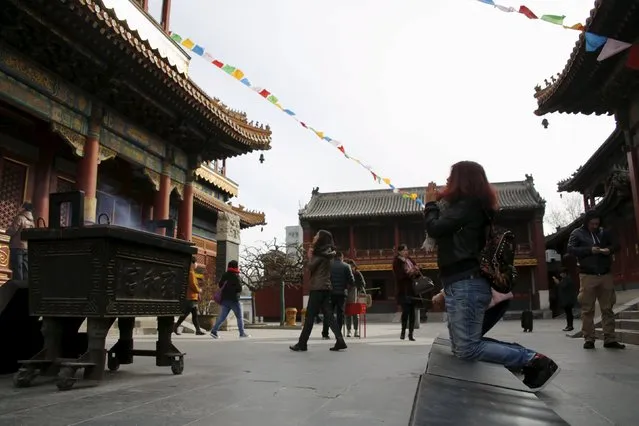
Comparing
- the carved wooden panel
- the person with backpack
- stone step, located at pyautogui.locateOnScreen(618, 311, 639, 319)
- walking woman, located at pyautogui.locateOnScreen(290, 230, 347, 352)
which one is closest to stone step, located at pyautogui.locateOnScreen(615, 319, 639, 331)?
stone step, located at pyautogui.locateOnScreen(618, 311, 639, 319)

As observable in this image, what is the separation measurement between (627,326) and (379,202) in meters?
26.4

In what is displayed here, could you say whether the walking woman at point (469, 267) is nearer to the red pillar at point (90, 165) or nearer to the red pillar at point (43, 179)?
the red pillar at point (90, 165)

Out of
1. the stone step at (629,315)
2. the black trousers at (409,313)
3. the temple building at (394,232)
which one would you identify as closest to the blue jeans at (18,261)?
the black trousers at (409,313)

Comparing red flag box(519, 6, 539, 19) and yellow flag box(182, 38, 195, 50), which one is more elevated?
yellow flag box(182, 38, 195, 50)

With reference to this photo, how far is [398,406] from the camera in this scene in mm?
2680

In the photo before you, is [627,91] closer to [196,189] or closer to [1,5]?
[1,5]

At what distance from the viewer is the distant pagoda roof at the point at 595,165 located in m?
18.7

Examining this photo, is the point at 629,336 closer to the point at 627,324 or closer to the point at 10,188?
the point at 627,324

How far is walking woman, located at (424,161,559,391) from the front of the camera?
304cm

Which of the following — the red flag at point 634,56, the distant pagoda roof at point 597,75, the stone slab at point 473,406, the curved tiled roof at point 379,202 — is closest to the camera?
the stone slab at point 473,406

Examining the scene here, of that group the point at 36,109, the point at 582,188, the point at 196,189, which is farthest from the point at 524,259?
the point at 36,109

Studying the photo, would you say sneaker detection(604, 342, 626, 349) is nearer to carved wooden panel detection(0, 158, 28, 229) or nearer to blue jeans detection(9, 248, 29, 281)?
blue jeans detection(9, 248, 29, 281)

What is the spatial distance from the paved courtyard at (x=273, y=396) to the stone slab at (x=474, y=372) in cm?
27

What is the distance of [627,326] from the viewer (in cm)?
755
